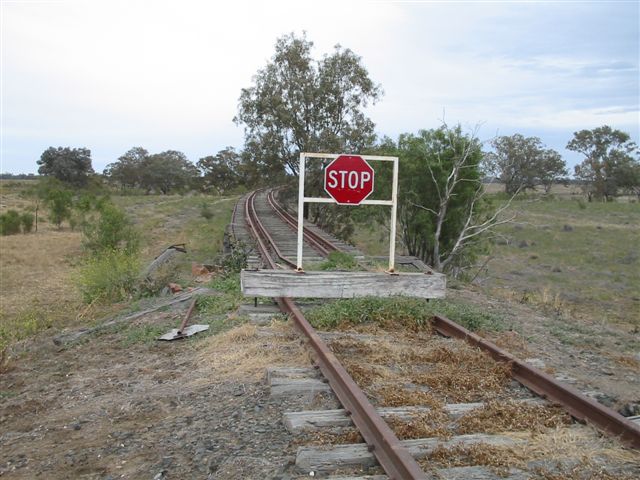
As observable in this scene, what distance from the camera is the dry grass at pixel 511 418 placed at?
3.84 meters

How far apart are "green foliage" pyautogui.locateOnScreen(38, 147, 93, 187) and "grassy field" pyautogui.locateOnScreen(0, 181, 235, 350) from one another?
36704mm

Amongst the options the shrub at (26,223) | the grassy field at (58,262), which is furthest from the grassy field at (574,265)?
the shrub at (26,223)

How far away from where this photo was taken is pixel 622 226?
122 feet

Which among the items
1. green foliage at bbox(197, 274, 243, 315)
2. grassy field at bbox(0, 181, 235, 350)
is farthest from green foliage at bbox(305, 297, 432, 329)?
grassy field at bbox(0, 181, 235, 350)


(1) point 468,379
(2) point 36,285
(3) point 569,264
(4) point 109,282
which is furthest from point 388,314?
(3) point 569,264

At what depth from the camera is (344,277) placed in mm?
7062

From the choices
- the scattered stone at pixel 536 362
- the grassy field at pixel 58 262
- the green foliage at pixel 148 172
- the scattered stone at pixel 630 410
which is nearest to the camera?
the scattered stone at pixel 630 410

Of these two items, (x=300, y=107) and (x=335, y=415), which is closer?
(x=335, y=415)

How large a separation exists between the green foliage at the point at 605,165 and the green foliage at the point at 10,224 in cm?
5489

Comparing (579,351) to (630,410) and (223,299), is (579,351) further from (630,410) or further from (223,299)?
(223,299)

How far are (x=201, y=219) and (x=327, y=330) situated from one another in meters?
26.5

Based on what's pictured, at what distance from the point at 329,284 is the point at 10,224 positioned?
24.2 meters

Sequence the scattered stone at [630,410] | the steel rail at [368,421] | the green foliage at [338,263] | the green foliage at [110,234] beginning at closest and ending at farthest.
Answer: the steel rail at [368,421], the scattered stone at [630,410], the green foliage at [338,263], the green foliage at [110,234]

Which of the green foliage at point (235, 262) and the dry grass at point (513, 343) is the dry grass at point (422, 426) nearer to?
the dry grass at point (513, 343)
